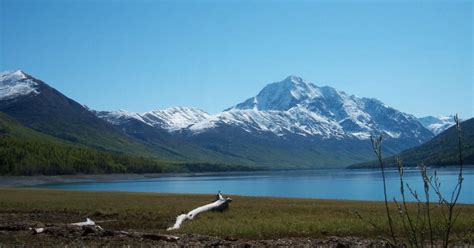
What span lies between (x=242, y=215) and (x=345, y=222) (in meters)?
8.75

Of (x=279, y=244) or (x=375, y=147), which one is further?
(x=279, y=244)

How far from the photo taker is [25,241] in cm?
2217

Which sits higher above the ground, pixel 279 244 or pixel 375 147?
pixel 375 147

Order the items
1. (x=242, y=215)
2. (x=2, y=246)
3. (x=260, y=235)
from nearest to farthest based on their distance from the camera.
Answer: (x=2, y=246) → (x=260, y=235) → (x=242, y=215)

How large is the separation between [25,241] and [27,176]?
16786 centimetres

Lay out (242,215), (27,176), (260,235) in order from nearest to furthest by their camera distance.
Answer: (260,235) < (242,215) < (27,176)

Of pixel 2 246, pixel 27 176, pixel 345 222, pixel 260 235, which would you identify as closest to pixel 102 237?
pixel 2 246

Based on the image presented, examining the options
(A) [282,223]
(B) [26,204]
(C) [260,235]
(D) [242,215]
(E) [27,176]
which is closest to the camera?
(C) [260,235]

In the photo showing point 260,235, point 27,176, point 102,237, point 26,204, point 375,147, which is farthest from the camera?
point 27,176

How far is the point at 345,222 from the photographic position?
29.4 m

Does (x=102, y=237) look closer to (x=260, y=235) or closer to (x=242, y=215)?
(x=260, y=235)

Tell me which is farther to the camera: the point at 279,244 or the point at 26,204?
the point at 26,204

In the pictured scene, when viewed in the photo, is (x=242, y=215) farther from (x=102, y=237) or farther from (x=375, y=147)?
(x=375, y=147)

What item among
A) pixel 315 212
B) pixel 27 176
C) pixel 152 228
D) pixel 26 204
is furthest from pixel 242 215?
pixel 27 176
